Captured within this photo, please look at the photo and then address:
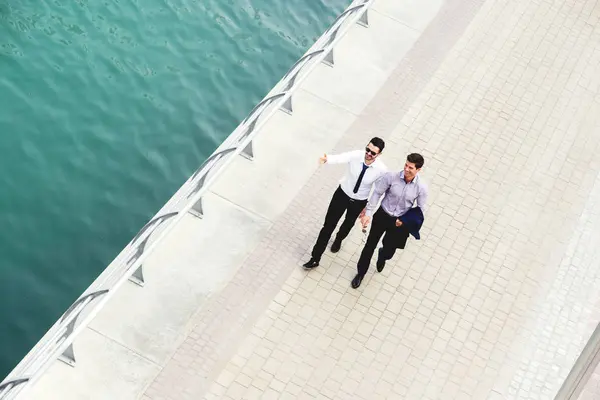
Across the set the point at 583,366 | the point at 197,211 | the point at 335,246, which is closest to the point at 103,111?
the point at 197,211

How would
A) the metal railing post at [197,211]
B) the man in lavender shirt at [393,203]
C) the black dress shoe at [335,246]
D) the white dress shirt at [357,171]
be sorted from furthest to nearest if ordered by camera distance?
the metal railing post at [197,211] < the black dress shoe at [335,246] < the white dress shirt at [357,171] < the man in lavender shirt at [393,203]

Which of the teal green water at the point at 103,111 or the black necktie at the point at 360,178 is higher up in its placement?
the black necktie at the point at 360,178

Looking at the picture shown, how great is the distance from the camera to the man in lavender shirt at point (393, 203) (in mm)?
11938

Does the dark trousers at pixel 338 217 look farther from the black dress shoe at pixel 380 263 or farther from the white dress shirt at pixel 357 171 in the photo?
the black dress shoe at pixel 380 263

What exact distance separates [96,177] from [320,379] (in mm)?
4890

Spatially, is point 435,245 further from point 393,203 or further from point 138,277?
point 138,277

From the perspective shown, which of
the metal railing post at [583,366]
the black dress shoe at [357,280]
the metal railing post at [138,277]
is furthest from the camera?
the black dress shoe at [357,280]

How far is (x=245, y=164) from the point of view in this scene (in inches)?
576

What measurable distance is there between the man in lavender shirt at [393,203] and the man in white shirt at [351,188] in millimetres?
134

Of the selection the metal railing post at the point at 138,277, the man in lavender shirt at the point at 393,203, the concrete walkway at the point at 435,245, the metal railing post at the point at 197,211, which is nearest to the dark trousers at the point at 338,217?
the man in lavender shirt at the point at 393,203

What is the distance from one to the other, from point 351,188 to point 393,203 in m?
0.48

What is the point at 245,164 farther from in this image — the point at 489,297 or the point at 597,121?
the point at 597,121

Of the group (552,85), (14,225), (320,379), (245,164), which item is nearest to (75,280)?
(14,225)

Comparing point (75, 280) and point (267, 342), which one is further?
point (75, 280)
